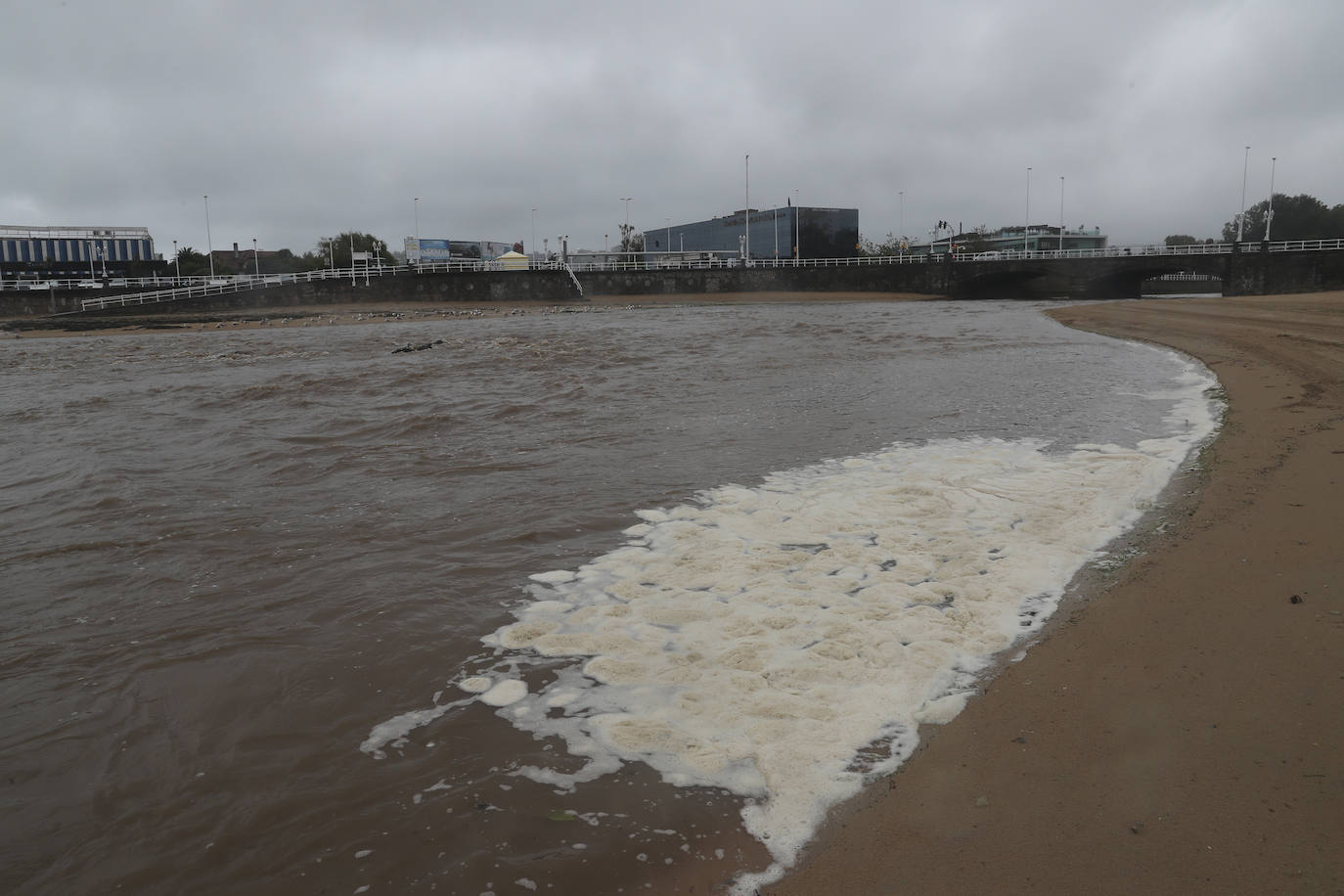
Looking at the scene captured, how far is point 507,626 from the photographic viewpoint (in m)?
5.07

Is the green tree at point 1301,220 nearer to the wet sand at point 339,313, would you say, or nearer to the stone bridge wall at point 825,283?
the stone bridge wall at point 825,283

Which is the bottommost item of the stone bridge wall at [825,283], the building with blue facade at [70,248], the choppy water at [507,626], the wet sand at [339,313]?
the choppy water at [507,626]

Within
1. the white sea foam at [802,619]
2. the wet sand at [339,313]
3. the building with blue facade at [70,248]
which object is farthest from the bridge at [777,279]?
the white sea foam at [802,619]

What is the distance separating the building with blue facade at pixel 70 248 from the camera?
329ft

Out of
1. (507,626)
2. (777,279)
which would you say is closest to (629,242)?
(777,279)

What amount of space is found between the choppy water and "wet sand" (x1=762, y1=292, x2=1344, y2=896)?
0.89 feet

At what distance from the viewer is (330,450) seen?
1092cm

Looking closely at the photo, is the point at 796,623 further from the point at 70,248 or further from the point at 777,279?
the point at 70,248

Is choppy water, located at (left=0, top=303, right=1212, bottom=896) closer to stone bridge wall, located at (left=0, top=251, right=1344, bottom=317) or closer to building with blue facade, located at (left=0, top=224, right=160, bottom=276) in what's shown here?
stone bridge wall, located at (left=0, top=251, right=1344, bottom=317)

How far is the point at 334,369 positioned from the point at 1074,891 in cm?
2186

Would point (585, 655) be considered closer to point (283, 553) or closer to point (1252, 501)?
point (283, 553)

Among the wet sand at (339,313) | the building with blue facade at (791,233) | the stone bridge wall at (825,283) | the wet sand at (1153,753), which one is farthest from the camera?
the building with blue facade at (791,233)

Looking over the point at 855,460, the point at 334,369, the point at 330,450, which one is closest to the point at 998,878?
the point at 855,460

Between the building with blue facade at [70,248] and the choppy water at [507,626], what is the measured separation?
367ft
